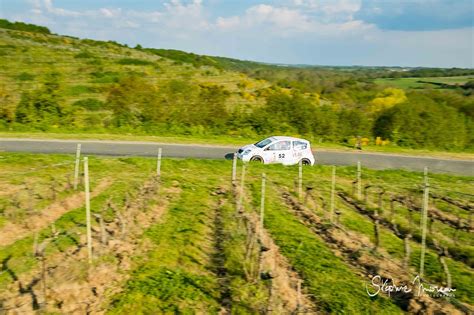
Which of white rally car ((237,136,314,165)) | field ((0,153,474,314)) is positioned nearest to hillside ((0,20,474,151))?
white rally car ((237,136,314,165))

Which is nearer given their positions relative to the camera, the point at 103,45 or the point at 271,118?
the point at 271,118

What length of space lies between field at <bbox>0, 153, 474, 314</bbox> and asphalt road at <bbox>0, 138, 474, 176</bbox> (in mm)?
4448

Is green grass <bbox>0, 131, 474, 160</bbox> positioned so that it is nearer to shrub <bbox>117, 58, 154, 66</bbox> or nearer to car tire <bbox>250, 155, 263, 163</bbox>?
car tire <bbox>250, 155, 263, 163</bbox>

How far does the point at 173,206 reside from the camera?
14.7m

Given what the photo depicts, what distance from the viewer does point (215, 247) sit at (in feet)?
37.1

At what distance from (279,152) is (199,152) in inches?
183

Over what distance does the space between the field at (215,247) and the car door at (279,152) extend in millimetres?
3711

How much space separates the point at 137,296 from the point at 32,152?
52.0 feet

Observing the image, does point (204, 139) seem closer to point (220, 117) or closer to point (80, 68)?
point (220, 117)

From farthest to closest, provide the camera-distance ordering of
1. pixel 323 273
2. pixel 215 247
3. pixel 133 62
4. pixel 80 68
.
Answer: pixel 133 62, pixel 80 68, pixel 215 247, pixel 323 273

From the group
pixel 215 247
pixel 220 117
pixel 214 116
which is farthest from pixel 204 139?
pixel 215 247

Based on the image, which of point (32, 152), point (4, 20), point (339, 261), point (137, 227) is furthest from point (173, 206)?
point (4, 20)

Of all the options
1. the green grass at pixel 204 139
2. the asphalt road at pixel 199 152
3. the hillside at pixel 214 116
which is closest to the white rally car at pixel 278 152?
the asphalt road at pixel 199 152

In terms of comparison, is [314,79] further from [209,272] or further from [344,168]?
[209,272]
